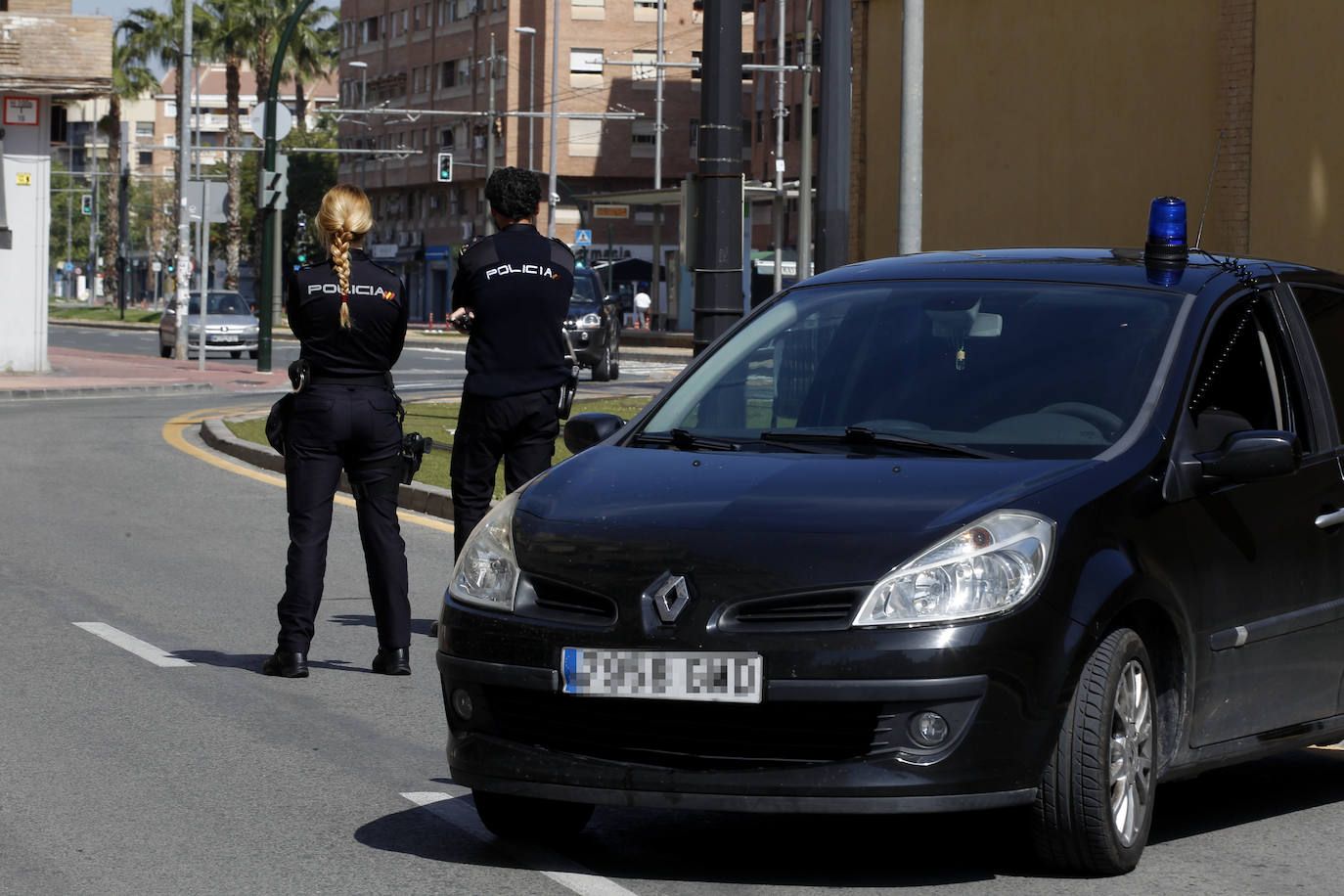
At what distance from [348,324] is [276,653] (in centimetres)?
132

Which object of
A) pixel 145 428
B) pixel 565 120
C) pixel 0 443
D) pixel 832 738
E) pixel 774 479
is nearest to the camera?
pixel 832 738

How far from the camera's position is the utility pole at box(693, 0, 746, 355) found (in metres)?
12.3

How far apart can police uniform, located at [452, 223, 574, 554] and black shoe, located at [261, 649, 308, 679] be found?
0.84 m

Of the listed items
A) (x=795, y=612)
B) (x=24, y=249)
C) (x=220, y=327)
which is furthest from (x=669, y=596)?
(x=220, y=327)

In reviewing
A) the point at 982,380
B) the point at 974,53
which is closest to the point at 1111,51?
the point at 974,53

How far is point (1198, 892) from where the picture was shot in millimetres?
5156

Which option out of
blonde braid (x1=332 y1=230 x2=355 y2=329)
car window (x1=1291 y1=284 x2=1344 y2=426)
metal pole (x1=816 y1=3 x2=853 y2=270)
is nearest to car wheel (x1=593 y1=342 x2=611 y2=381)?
metal pole (x1=816 y1=3 x2=853 y2=270)

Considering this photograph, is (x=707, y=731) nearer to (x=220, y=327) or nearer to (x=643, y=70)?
(x=220, y=327)

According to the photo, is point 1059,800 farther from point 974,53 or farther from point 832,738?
point 974,53

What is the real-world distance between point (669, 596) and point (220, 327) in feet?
141

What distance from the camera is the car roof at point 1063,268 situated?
20.4 feet

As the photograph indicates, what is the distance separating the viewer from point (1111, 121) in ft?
87.3

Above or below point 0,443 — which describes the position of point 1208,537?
above

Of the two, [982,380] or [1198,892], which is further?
[982,380]
